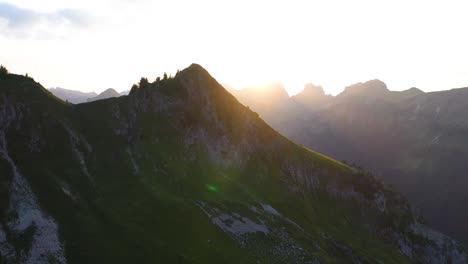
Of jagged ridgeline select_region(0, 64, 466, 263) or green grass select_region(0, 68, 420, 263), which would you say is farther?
green grass select_region(0, 68, 420, 263)

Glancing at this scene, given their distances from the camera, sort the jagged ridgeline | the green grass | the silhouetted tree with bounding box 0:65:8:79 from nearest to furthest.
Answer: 1. the jagged ridgeline
2. the green grass
3. the silhouetted tree with bounding box 0:65:8:79

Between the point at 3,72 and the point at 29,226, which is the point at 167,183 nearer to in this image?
the point at 29,226

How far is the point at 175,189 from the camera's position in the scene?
9706 cm

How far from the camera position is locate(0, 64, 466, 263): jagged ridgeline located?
7238 cm

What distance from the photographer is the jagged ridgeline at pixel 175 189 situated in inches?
2849

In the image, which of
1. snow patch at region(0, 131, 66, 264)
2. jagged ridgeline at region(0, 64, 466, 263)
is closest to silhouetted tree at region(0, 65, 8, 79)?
jagged ridgeline at region(0, 64, 466, 263)

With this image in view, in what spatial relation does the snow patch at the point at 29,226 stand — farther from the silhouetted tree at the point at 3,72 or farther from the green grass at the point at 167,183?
the silhouetted tree at the point at 3,72

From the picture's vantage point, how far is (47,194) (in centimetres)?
7638

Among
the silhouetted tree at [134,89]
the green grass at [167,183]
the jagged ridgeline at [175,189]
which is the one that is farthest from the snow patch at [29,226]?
the silhouetted tree at [134,89]

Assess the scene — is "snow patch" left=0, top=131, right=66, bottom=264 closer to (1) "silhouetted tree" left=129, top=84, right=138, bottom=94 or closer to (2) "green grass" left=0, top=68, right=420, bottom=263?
(2) "green grass" left=0, top=68, right=420, bottom=263

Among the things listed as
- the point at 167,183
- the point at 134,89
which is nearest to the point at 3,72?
the point at 134,89

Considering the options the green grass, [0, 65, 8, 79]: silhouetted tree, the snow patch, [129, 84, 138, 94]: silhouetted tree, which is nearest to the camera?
the snow patch

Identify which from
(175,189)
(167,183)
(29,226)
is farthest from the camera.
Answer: (167,183)

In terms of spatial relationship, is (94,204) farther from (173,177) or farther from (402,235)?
(402,235)
